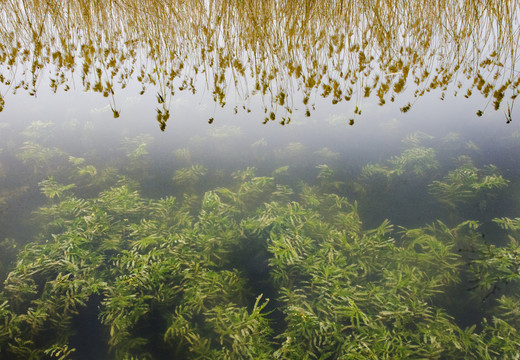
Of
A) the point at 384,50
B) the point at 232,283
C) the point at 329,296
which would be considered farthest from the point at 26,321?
the point at 384,50

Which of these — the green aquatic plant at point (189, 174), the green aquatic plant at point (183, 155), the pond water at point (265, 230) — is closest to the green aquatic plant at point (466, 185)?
the pond water at point (265, 230)

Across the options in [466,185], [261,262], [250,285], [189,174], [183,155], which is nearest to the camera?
[250,285]

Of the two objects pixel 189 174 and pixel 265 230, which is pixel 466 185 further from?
pixel 189 174

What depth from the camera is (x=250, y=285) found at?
106 inches

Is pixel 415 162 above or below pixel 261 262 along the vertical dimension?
above

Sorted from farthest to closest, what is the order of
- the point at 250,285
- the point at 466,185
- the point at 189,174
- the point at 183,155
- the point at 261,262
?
1. the point at 183,155
2. the point at 189,174
3. the point at 466,185
4. the point at 261,262
5. the point at 250,285

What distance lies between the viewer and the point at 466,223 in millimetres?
3184

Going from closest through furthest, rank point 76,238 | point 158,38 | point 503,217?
1. point 158,38
2. point 76,238
3. point 503,217

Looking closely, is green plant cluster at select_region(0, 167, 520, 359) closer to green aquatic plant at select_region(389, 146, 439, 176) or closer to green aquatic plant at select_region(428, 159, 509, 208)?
green aquatic plant at select_region(428, 159, 509, 208)

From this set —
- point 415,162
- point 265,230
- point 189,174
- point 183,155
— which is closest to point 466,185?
point 415,162

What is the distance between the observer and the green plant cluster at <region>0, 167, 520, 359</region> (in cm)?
219

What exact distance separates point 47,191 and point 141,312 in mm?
2365

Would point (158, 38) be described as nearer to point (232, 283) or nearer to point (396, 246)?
point (232, 283)

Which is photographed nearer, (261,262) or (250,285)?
(250,285)
